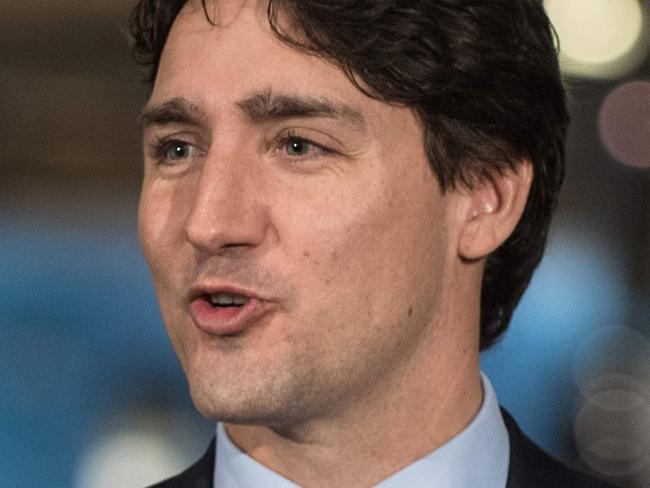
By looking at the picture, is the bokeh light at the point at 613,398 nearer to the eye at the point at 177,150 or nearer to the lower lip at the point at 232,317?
the eye at the point at 177,150

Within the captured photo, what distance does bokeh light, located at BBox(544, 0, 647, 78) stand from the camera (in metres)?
5.16

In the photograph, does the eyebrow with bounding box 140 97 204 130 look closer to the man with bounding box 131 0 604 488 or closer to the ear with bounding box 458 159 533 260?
the man with bounding box 131 0 604 488

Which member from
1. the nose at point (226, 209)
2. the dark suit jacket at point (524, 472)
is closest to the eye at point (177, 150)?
the nose at point (226, 209)

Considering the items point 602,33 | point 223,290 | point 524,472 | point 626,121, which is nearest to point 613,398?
point 626,121

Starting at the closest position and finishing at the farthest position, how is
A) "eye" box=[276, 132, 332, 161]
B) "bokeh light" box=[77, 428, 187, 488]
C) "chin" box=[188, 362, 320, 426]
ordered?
"chin" box=[188, 362, 320, 426] → "eye" box=[276, 132, 332, 161] → "bokeh light" box=[77, 428, 187, 488]

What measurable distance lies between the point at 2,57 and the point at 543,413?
2572mm

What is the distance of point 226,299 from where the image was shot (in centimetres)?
226

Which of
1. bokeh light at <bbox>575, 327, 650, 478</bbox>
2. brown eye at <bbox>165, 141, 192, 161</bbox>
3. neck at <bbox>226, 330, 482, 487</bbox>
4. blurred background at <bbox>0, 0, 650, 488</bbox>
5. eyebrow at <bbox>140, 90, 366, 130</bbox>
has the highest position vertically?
eyebrow at <bbox>140, 90, 366, 130</bbox>

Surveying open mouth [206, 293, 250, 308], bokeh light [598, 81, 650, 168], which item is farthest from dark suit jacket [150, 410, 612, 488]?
bokeh light [598, 81, 650, 168]

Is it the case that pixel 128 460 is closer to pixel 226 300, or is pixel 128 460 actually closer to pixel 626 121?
pixel 626 121

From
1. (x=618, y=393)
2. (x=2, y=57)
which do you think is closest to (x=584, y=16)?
(x=618, y=393)

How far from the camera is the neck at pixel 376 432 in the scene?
2348 millimetres

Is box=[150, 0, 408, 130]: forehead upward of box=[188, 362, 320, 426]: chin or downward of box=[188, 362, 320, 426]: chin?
upward

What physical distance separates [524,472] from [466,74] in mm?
779
